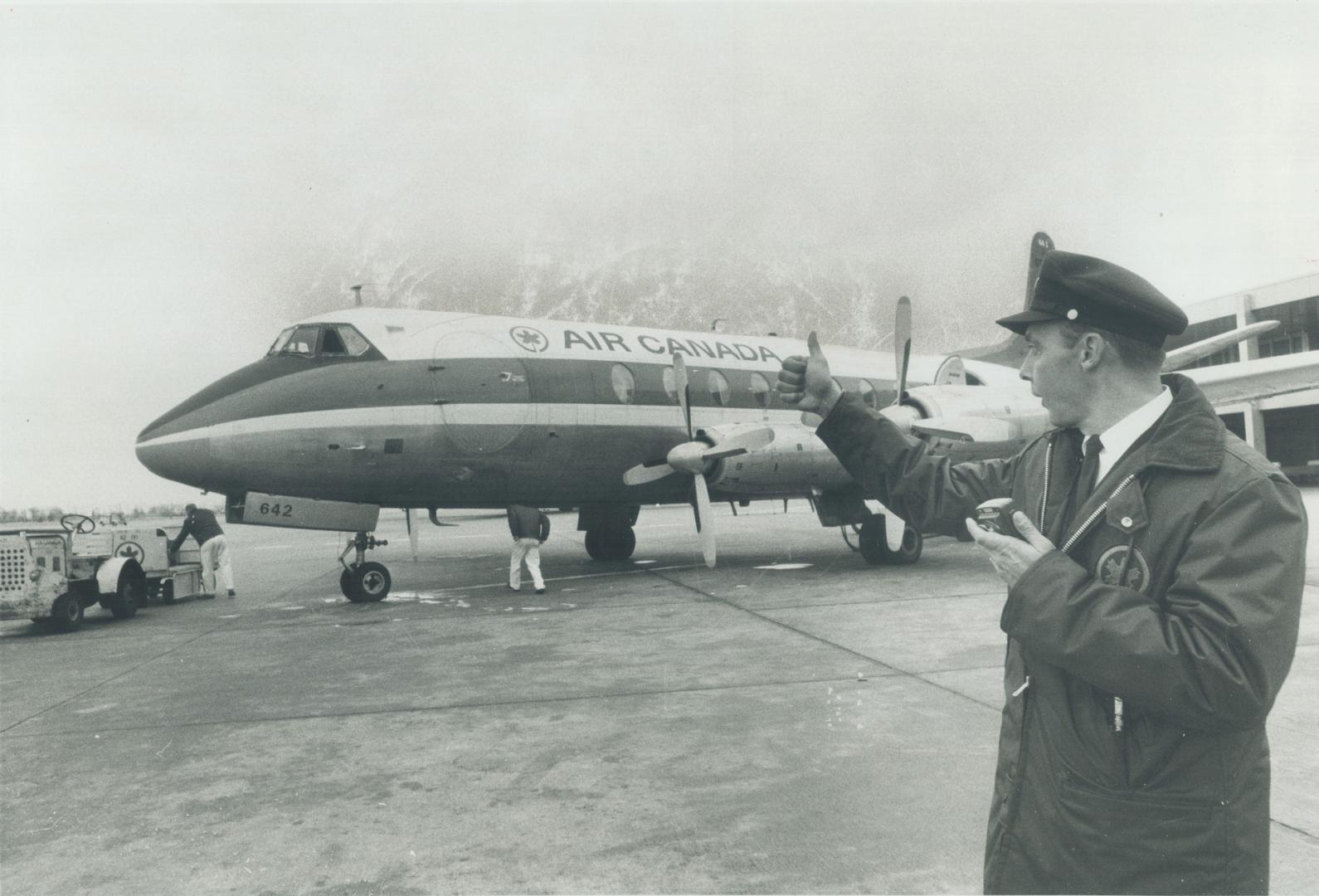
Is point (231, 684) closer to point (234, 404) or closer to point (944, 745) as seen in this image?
point (234, 404)

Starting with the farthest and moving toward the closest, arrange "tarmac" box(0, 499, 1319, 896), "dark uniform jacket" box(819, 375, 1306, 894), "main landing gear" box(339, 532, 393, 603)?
"main landing gear" box(339, 532, 393, 603), "tarmac" box(0, 499, 1319, 896), "dark uniform jacket" box(819, 375, 1306, 894)

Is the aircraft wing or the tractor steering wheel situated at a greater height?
the aircraft wing

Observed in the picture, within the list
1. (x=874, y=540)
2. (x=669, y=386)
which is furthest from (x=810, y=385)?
(x=874, y=540)

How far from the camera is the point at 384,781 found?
5.09 m

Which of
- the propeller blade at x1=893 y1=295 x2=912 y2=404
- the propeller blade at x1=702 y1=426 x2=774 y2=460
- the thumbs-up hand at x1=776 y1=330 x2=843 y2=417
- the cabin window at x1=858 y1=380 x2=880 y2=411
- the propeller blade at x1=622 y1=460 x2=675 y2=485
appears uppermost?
the propeller blade at x1=893 y1=295 x2=912 y2=404

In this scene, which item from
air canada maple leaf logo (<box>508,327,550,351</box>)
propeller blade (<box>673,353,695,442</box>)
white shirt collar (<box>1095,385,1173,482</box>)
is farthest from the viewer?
propeller blade (<box>673,353,695,442</box>)

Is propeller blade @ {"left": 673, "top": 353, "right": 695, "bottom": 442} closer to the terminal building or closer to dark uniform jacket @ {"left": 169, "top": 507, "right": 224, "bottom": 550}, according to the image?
dark uniform jacket @ {"left": 169, "top": 507, "right": 224, "bottom": 550}

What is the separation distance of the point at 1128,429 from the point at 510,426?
36.4 ft

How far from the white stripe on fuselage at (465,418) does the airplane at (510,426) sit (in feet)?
0.07

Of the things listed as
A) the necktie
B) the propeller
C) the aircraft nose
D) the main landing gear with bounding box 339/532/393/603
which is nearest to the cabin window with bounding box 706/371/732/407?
the propeller

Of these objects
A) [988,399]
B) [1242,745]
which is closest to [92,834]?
[1242,745]

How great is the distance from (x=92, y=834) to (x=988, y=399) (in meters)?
12.5

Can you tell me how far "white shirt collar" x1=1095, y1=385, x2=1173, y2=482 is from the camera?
2.12 m

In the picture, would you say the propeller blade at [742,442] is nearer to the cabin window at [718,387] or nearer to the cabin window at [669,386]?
the cabin window at [669,386]
